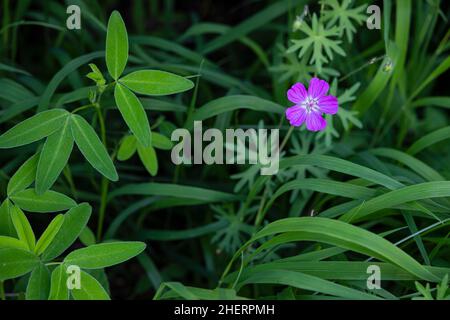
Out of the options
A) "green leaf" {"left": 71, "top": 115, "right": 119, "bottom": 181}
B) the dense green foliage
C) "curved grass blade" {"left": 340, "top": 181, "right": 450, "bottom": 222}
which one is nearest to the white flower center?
the dense green foliage

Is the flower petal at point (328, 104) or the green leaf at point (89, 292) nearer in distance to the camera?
the green leaf at point (89, 292)

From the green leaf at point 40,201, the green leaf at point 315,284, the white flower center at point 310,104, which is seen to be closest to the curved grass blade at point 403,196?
the green leaf at point 315,284

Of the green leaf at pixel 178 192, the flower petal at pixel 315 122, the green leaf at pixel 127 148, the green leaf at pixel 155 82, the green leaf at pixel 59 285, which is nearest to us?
the green leaf at pixel 59 285

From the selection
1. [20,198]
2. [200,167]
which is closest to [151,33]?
[200,167]

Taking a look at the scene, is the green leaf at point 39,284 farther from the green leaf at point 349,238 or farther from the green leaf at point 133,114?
the green leaf at point 349,238

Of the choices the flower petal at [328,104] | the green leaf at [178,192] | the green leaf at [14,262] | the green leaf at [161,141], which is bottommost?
the green leaf at [14,262]

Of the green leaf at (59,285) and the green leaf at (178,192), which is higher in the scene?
the green leaf at (178,192)

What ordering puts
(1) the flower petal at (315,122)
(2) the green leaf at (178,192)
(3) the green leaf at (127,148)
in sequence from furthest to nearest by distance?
(2) the green leaf at (178,192) → (3) the green leaf at (127,148) → (1) the flower petal at (315,122)

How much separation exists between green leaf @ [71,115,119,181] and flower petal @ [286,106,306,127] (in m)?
0.46

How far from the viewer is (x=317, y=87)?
1.60 meters

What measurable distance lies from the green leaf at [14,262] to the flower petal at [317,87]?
0.79 meters

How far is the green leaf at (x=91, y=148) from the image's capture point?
4.74ft

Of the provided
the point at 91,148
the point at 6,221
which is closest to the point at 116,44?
the point at 91,148

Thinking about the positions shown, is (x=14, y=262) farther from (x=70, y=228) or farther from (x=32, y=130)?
(x=32, y=130)
